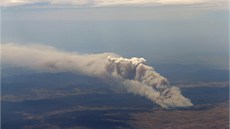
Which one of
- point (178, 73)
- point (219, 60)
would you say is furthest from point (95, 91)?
point (219, 60)

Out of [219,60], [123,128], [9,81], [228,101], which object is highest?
[219,60]

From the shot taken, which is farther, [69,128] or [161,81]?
[161,81]

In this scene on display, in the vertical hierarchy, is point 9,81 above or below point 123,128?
above

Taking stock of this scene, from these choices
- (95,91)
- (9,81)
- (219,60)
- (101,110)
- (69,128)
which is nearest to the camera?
(69,128)

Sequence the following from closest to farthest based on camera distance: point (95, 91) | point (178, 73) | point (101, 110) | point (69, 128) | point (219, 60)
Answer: point (69, 128)
point (101, 110)
point (95, 91)
point (178, 73)
point (219, 60)

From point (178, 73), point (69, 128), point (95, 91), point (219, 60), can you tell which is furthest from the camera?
point (219, 60)

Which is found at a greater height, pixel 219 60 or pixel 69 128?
pixel 219 60

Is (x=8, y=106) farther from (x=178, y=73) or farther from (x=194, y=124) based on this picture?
(x=178, y=73)

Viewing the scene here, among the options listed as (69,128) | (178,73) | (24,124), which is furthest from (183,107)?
(178,73)

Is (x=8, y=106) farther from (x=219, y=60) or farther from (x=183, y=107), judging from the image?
(x=219, y=60)

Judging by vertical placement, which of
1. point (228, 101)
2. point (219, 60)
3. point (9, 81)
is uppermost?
point (219, 60)
